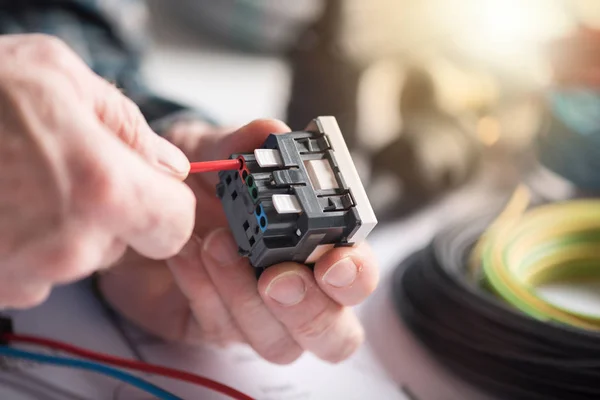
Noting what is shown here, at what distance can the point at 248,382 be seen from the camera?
1.69 feet

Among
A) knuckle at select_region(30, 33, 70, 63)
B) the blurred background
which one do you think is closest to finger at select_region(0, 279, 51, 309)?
knuckle at select_region(30, 33, 70, 63)

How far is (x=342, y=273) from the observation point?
45 cm

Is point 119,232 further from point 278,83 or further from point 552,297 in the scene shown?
point 278,83

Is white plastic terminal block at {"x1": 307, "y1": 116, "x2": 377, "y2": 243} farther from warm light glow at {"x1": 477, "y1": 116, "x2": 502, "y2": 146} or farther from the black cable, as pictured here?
warm light glow at {"x1": 477, "y1": 116, "x2": 502, "y2": 146}

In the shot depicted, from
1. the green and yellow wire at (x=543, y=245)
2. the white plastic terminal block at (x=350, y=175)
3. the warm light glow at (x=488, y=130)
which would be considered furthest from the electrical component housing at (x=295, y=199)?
the warm light glow at (x=488, y=130)

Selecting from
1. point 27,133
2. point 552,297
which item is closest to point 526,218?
point 552,297

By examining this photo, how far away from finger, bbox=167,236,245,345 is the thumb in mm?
150

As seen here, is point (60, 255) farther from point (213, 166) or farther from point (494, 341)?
point (494, 341)

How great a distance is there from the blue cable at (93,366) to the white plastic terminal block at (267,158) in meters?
0.19

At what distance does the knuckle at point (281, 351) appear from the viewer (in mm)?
518

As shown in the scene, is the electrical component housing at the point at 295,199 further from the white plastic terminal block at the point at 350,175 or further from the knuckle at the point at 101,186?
the knuckle at the point at 101,186

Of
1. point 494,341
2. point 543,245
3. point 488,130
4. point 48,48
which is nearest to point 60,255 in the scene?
point 48,48

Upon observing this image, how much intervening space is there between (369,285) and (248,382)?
136 millimetres

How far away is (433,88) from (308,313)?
45 centimetres
